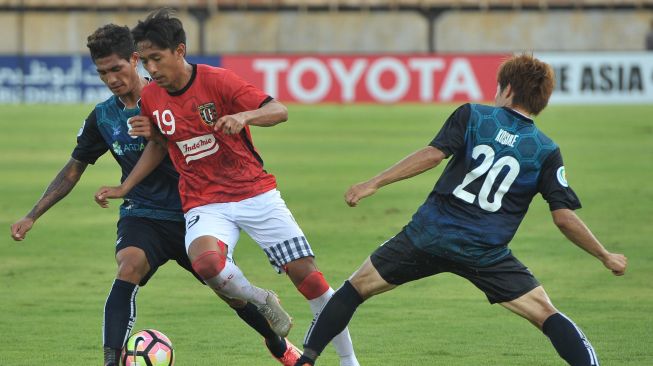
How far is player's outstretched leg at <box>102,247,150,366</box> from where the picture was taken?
714 centimetres

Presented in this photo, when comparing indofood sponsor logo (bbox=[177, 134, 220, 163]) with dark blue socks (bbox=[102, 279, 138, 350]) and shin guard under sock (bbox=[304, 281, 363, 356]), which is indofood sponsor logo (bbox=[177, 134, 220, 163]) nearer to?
dark blue socks (bbox=[102, 279, 138, 350])

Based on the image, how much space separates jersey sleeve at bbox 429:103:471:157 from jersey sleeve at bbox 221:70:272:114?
1.17 metres

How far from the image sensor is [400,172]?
6.43m

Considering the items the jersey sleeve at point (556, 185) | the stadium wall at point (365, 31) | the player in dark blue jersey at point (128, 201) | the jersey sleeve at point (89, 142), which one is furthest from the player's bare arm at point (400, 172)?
the stadium wall at point (365, 31)

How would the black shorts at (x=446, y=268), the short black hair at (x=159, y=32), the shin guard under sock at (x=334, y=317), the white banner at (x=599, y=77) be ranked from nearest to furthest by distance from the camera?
the black shorts at (x=446, y=268), the shin guard under sock at (x=334, y=317), the short black hair at (x=159, y=32), the white banner at (x=599, y=77)

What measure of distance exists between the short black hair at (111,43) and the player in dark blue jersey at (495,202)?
184 centimetres

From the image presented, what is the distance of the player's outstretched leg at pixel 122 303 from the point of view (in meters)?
7.14

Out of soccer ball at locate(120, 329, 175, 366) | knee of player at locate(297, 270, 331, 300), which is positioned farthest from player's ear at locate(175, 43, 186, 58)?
soccer ball at locate(120, 329, 175, 366)

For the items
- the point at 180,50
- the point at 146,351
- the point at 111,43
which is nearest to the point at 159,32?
the point at 180,50

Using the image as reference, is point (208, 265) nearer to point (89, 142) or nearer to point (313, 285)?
point (313, 285)

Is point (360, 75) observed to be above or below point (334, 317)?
below

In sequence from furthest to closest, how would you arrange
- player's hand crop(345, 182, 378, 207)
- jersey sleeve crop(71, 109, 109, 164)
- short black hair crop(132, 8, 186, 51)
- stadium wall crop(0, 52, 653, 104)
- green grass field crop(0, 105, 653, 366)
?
stadium wall crop(0, 52, 653, 104)
green grass field crop(0, 105, 653, 366)
jersey sleeve crop(71, 109, 109, 164)
short black hair crop(132, 8, 186, 51)
player's hand crop(345, 182, 378, 207)

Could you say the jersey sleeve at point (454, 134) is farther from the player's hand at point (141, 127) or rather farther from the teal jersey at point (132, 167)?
the teal jersey at point (132, 167)

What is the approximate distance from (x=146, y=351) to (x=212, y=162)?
44.8 inches
